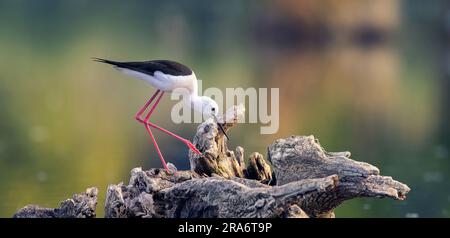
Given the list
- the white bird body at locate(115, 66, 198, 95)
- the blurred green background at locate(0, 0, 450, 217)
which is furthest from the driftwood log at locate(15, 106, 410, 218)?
the blurred green background at locate(0, 0, 450, 217)

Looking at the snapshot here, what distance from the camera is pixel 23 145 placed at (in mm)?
12578

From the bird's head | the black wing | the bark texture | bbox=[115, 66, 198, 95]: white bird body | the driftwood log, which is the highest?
the black wing

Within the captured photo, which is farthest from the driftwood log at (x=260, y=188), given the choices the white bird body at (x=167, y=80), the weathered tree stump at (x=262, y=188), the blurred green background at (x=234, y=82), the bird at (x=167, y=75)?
the blurred green background at (x=234, y=82)

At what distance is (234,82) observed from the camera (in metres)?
18.9

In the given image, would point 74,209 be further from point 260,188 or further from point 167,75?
point 167,75

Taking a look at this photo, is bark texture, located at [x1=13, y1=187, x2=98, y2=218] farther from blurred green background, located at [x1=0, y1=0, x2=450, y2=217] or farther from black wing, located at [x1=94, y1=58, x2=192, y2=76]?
blurred green background, located at [x1=0, y1=0, x2=450, y2=217]

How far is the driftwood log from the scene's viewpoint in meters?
5.36

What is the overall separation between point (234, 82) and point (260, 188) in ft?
44.2

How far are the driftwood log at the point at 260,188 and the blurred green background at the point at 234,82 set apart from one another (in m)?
2.06

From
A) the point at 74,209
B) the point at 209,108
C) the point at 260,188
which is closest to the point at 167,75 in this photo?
the point at 209,108

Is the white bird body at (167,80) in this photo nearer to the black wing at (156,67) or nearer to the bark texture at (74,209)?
the black wing at (156,67)

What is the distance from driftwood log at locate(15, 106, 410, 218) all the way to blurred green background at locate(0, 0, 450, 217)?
2058 millimetres
